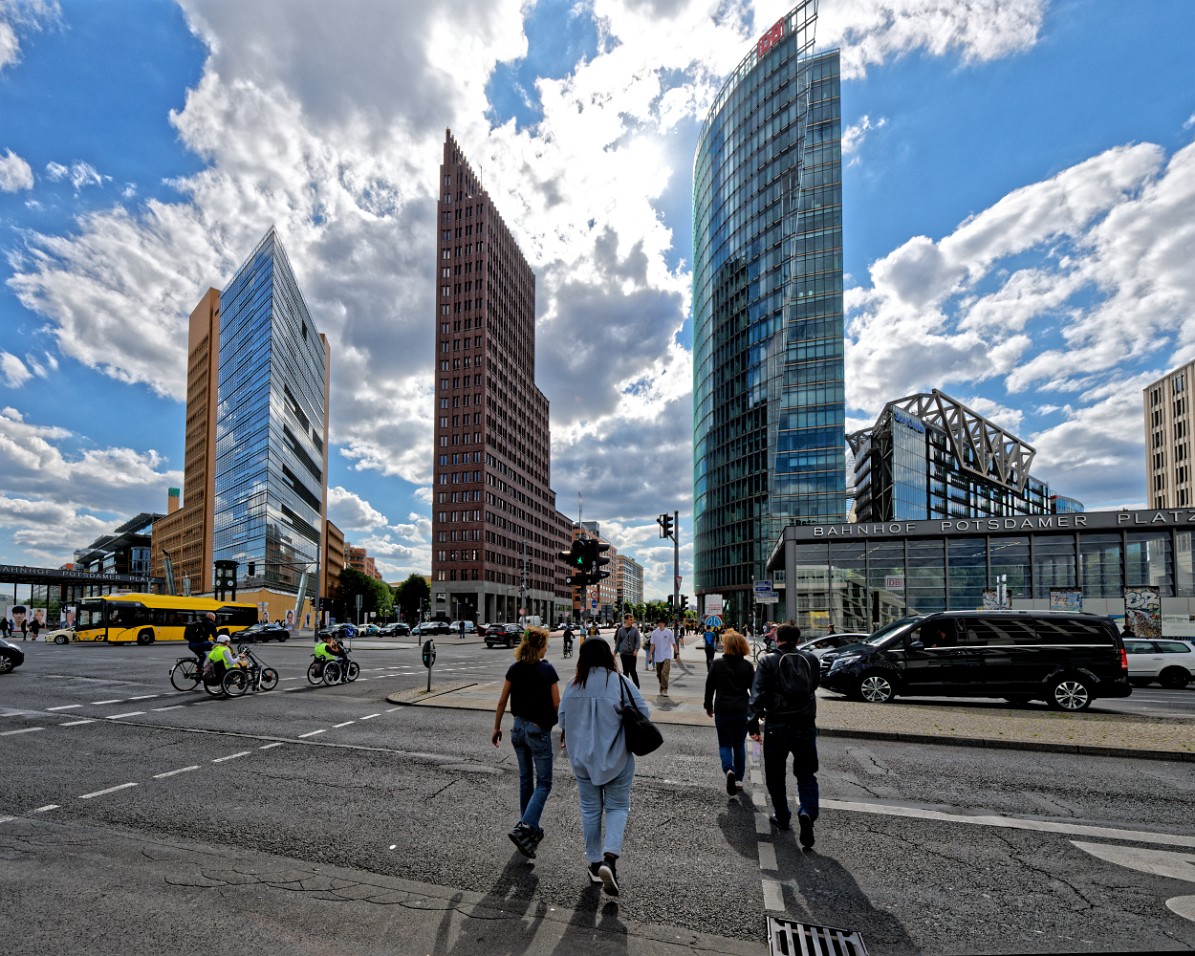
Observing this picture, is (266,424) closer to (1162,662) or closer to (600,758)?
(1162,662)

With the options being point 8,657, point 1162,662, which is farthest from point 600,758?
point 8,657

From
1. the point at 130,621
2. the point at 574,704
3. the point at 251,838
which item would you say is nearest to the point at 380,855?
the point at 251,838

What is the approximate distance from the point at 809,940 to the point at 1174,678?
77.9 ft

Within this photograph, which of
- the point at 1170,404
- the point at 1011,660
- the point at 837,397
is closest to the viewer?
the point at 1011,660

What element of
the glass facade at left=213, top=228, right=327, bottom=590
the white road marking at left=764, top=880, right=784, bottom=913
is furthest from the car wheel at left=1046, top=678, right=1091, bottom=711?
the glass facade at left=213, top=228, right=327, bottom=590

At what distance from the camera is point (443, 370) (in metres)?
111

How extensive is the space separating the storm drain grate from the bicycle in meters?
15.1

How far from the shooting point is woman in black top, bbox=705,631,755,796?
24.3 ft

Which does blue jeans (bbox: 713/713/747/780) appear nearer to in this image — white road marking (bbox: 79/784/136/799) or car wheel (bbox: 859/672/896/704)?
white road marking (bbox: 79/784/136/799)

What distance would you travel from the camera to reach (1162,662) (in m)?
21.2

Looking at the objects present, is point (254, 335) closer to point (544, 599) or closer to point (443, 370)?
point (443, 370)

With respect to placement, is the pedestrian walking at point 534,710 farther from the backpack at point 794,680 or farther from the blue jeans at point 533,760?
the backpack at point 794,680

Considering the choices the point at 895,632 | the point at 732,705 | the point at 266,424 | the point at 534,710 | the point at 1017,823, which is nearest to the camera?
the point at 534,710

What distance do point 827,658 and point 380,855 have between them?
55.1 ft
